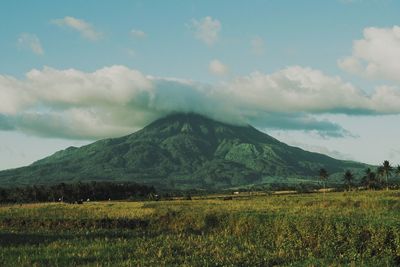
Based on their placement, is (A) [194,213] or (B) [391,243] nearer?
(B) [391,243]

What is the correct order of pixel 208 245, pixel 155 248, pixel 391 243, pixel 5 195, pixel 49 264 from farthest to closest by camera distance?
pixel 5 195 → pixel 391 243 → pixel 208 245 → pixel 155 248 → pixel 49 264

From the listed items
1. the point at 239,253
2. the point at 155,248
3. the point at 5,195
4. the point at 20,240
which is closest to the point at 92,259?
the point at 155,248

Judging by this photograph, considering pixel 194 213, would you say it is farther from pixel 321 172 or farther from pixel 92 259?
pixel 321 172

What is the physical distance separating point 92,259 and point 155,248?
4.19 metres

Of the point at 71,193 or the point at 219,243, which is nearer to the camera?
the point at 219,243

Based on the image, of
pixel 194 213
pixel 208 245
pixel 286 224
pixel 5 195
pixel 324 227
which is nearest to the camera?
pixel 208 245

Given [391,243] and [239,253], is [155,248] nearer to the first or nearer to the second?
[239,253]

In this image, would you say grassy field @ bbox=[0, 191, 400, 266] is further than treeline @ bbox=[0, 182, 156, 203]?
No

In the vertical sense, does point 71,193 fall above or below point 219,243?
below

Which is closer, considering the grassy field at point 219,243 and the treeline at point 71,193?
the grassy field at point 219,243

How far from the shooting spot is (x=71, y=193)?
162m

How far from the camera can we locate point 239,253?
22.7m

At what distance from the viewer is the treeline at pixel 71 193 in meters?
153

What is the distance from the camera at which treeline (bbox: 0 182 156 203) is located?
15275 cm
